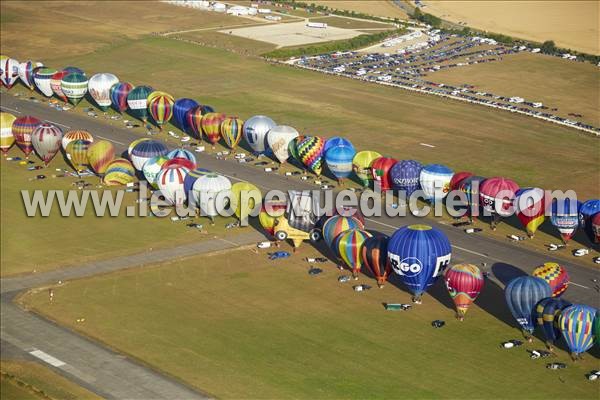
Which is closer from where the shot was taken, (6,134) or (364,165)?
(364,165)

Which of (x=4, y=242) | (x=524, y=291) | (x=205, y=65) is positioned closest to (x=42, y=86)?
(x=205, y=65)

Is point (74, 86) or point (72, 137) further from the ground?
point (74, 86)

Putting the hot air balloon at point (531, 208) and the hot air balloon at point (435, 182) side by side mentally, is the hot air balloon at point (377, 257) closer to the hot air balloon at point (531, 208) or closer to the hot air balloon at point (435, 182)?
the hot air balloon at point (531, 208)

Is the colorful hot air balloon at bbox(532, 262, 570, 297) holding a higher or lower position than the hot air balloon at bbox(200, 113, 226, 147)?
lower

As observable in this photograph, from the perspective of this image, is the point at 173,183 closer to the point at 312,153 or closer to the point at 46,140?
the point at 312,153

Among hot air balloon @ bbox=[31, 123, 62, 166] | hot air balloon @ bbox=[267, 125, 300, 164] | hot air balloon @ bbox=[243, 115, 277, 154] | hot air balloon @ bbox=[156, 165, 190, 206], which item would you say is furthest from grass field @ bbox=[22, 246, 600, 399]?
hot air balloon @ bbox=[31, 123, 62, 166]

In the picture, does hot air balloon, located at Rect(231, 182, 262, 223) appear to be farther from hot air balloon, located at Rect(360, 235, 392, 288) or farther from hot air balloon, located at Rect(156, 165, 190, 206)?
hot air balloon, located at Rect(360, 235, 392, 288)

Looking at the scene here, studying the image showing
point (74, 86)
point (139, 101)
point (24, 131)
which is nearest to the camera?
point (24, 131)

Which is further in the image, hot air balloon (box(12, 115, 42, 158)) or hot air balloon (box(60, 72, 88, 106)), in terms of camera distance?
hot air balloon (box(60, 72, 88, 106))

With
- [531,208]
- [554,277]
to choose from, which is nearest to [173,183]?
[531,208]
